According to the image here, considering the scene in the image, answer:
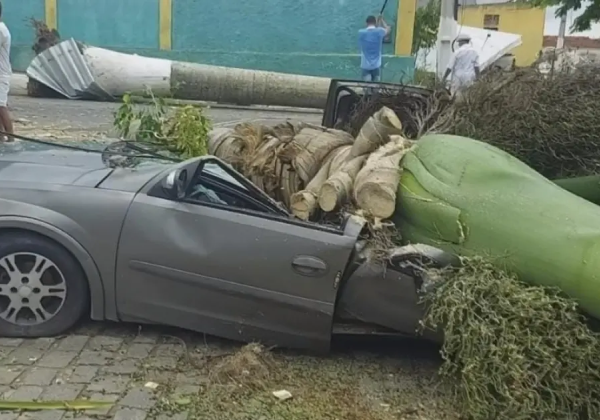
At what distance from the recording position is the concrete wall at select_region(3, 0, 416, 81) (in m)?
20.4

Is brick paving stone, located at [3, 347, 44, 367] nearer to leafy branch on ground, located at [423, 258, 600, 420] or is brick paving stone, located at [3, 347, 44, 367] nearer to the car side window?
the car side window

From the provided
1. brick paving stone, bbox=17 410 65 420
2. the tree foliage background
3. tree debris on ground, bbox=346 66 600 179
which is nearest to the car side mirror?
brick paving stone, bbox=17 410 65 420

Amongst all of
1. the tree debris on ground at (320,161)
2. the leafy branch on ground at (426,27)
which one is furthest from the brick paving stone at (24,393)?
the leafy branch on ground at (426,27)

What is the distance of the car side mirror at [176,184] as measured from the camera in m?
4.61

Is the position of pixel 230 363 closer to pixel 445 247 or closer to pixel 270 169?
pixel 445 247

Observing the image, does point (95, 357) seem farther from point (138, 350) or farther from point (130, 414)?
point (130, 414)

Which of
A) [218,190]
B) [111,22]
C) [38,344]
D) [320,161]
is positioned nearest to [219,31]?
[111,22]

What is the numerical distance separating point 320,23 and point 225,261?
1670 cm

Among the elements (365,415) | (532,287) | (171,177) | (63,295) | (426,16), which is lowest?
(365,415)

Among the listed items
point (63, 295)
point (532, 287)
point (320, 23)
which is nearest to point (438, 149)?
point (532, 287)

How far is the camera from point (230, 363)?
439cm

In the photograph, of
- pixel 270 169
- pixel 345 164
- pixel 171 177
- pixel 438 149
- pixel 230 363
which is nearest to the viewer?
pixel 230 363

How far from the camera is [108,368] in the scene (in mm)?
4406

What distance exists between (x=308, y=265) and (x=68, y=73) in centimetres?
1447
